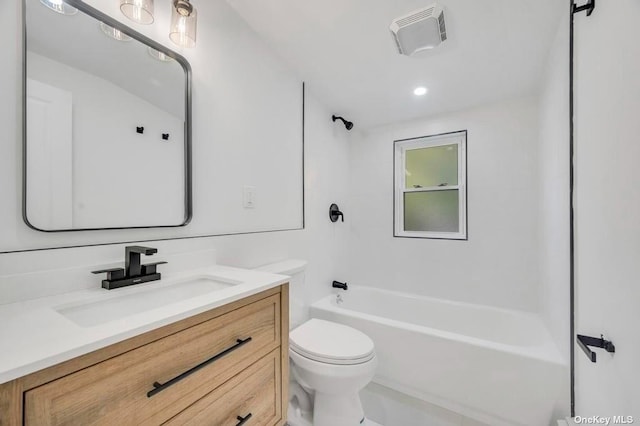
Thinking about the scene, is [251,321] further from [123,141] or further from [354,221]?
[354,221]

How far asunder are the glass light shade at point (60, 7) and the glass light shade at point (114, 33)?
0.08 m

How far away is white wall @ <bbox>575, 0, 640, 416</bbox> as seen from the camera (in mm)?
718

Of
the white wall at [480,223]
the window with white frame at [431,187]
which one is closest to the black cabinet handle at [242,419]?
the white wall at [480,223]

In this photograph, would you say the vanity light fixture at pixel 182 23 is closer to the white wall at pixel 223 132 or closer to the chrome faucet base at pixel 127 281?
the white wall at pixel 223 132

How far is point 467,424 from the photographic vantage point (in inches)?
62.1

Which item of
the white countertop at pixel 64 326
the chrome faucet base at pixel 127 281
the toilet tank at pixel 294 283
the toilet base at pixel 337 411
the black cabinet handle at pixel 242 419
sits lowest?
the toilet base at pixel 337 411

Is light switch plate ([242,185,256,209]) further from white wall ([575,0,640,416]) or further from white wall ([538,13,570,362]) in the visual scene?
white wall ([538,13,570,362])

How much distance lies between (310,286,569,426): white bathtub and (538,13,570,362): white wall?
0.52 ft

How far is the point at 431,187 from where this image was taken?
2.66 metres

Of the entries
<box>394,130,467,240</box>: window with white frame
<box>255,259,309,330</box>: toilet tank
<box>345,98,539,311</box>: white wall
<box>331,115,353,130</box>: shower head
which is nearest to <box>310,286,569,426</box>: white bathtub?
<box>345,98,539,311</box>: white wall

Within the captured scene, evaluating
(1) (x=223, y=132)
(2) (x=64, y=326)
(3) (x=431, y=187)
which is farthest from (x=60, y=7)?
(3) (x=431, y=187)

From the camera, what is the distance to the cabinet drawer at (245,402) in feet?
2.56

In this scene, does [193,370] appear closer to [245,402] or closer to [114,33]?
[245,402]

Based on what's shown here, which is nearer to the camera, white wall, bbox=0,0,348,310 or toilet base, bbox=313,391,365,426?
white wall, bbox=0,0,348,310
